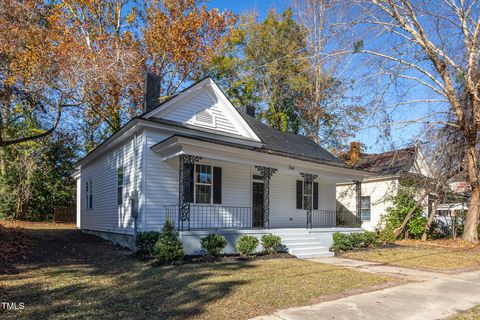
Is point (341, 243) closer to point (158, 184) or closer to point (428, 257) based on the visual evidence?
point (428, 257)

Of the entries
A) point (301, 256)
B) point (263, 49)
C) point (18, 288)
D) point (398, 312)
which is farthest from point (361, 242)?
point (263, 49)

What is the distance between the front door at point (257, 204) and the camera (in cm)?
1527

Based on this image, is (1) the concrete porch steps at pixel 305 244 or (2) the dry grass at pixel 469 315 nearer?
(2) the dry grass at pixel 469 315

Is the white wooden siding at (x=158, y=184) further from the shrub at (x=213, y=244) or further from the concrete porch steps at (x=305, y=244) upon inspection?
the concrete porch steps at (x=305, y=244)

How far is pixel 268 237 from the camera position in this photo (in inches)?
455

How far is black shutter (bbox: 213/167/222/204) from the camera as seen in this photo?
13332 mm

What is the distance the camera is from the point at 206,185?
43.1 feet

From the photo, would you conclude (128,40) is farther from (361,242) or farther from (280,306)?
(280,306)

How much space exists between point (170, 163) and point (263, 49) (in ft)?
63.3

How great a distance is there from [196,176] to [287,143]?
6777 mm

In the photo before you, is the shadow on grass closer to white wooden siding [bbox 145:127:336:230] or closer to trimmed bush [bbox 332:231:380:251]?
white wooden siding [bbox 145:127:336:230]

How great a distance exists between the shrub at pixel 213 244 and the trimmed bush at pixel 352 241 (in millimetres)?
5414

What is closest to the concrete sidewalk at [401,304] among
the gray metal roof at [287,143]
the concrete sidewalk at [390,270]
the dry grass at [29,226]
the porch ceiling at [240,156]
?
the concrete sidewalk at [390,270]

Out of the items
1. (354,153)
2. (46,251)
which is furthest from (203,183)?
(354,153)
